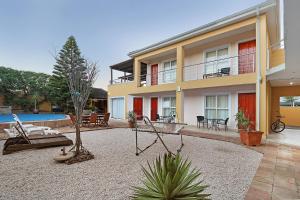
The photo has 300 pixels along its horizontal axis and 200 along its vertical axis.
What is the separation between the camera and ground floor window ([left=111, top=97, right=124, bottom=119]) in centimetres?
1711

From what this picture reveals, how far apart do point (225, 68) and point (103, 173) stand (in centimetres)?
910

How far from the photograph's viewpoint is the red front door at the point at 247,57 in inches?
373

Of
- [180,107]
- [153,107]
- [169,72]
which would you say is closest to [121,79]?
[153,107]

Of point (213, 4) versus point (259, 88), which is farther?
point (213, 4)

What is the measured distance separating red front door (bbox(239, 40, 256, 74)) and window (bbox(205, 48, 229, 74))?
33.8 inches

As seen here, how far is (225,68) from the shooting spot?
33.2 ft

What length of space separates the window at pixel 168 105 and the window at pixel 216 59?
3.58m

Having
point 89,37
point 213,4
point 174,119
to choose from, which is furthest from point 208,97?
point 89,37

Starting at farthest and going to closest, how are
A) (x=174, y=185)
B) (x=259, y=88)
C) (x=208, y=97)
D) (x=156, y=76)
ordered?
(x=156, y=76) → (x=208, y=97) → (x=259, y=88) → (x=174, y=185)

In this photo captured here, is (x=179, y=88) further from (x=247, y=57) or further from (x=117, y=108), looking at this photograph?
(x=117, y=108)

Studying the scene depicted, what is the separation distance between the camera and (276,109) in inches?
481

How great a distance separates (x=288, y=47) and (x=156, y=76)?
11275 millimetres

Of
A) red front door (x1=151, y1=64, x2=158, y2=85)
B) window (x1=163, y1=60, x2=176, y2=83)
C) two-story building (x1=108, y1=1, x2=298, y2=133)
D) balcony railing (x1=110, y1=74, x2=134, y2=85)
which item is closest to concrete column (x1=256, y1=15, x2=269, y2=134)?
two-story building (x1=108, y1=1, x2=298, y2=133)

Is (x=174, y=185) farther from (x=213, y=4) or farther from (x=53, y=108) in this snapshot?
(x=53, y=108)
